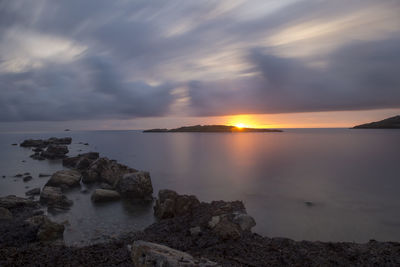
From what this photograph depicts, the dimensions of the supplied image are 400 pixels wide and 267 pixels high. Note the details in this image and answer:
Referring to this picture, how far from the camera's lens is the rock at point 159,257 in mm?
5785

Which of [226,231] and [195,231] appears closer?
[226,231]

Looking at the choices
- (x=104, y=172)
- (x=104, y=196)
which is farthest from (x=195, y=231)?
(x=104, y=172)

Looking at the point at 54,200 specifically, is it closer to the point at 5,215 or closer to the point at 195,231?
the point at 5,215

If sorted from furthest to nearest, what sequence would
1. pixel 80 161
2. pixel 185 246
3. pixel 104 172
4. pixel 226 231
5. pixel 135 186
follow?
pixel 80 161 → pixel 104 172 → pixel 135 186 → pixel 226 231 → pixel 185 246

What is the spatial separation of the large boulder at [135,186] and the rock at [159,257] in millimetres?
12070

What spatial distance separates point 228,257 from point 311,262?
9.55 ft

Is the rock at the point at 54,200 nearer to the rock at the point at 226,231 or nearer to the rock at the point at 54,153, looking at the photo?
the rock at the point at 226,231

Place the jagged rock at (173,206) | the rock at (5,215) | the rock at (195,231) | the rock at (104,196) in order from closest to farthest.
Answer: the rock at (195,231) < the rock at (5,215) < the jagged rock at (173,206) < the rock at (104,196)

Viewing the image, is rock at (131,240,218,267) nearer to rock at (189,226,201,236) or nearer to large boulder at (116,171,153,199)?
rock at (189,226,201,236)

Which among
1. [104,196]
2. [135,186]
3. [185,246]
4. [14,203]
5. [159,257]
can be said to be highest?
[159,257]

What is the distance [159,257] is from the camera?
19.2 feet

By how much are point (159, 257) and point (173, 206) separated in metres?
7.71

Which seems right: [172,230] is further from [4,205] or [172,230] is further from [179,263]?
[4,205]

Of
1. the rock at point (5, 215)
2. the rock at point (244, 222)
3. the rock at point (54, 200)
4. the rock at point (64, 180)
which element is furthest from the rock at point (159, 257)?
the rock at point (64, 180)
